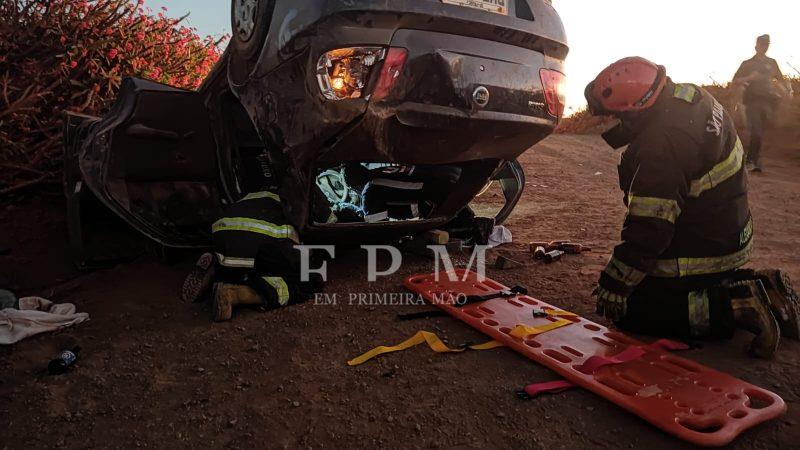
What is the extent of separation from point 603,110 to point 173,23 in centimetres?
552

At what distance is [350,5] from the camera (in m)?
2.34

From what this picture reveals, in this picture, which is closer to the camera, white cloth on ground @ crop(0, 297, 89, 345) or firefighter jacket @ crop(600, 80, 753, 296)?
firefighter jacket @ crop(600, 80, 753, 296)

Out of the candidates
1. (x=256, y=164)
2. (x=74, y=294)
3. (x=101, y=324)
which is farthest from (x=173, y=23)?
(x=101, y=324)

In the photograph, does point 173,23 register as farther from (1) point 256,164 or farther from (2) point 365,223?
(2) point 365,223

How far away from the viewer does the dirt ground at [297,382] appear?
1.91 metres

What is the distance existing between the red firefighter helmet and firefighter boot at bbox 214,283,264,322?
207cm

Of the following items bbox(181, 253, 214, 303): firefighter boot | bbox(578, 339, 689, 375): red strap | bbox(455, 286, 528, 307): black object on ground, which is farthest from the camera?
bbox(181, 253, 214, 303): firefighter boot

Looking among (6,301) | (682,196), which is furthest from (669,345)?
(6,301)

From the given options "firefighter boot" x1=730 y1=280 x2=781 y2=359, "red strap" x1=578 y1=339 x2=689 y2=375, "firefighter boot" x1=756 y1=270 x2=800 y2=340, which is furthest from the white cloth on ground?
"firefighter boot" x1=756 y1=270 x2=800 y2=340

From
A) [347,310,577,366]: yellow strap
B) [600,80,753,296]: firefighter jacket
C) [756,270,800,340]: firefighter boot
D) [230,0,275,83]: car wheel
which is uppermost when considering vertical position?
[230,0,275,83]: car wheel

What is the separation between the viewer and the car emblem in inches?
100

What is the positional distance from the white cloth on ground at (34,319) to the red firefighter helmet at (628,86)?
2969 millimetres

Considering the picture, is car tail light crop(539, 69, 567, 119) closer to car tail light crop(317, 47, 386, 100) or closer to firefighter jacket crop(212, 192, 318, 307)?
car tail light crop(317, 47, 386, 100)

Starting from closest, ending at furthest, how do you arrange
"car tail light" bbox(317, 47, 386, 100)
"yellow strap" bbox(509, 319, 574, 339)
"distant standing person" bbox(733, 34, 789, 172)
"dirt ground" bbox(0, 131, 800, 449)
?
"dirt ground" bbox(0, 131, 800, 449) < "car tail light" bbox(317, 47, 386, 100) < "yellow strap" bbox(509, 319, 574, 339) < "distant standing person" bbox(733, 34, 789, 172)
